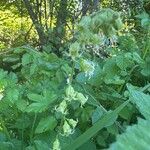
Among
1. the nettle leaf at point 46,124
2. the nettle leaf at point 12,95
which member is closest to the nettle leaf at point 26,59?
the nettle leaf at point 12,95

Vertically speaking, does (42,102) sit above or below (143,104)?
below

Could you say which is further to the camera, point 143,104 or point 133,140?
point 143,104

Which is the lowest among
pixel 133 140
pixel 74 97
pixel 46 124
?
pixel 46 124

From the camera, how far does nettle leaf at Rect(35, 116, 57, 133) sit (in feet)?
4.00

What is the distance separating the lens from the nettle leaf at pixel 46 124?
1218mm

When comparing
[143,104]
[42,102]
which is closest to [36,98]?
[42,102]

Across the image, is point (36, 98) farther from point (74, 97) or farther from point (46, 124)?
point (74, 97)

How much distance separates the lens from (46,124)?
4.06 ft

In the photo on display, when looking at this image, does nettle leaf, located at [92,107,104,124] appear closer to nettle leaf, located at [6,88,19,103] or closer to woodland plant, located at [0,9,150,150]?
woodland plant, located at [0,9,150,150]

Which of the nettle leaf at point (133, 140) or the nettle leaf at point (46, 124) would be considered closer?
the nettle leaf at point (133, 140)

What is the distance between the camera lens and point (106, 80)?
55.3 inches

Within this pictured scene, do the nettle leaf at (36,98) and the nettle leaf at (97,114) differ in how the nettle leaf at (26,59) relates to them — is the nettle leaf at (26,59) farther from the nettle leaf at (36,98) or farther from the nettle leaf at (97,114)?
the nettle leaf at (97,114)

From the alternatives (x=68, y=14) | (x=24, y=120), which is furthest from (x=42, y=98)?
(x=68, y=14)

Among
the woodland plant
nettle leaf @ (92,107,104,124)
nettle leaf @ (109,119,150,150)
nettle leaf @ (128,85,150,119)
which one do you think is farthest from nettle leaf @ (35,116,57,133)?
nettle leaf @ (109,119,150,150)
